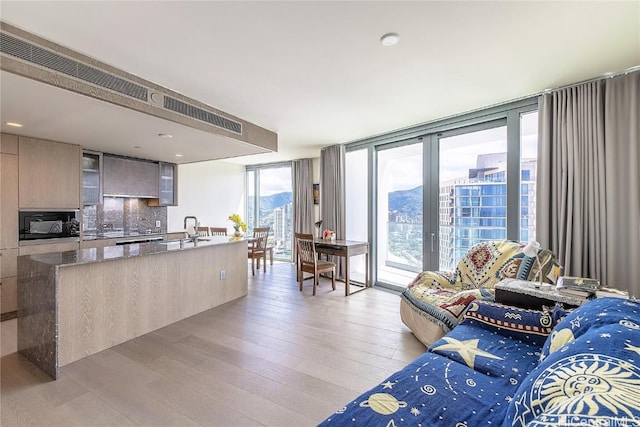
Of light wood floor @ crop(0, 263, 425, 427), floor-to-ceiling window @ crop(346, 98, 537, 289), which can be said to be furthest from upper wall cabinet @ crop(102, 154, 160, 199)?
floor-to-ceiling window @ crop(346, 98, 537, 289)

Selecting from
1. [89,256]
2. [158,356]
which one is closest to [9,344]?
[89,256]

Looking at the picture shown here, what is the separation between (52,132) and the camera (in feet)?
11.3

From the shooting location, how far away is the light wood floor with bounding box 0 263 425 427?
1.86m

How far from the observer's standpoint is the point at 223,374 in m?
2.31

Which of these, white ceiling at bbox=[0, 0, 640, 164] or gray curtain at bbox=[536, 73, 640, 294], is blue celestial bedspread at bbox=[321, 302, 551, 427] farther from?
white ceiling at bbox=[0, 0, 640, 164]

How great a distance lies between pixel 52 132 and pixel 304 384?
13.0ft

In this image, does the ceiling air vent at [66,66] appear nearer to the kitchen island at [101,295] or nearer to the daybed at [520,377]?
the kitchen island at [101,295]

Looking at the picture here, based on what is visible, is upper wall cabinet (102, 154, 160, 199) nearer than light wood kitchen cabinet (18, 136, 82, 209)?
No

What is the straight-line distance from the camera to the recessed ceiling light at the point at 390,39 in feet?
6.83

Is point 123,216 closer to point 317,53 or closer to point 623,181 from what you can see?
point 317,53

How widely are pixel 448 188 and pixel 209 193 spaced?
534 centimetres

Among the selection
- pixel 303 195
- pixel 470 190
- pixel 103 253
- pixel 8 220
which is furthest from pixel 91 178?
pixel 470 190

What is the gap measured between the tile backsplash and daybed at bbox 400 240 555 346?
16.3 ft

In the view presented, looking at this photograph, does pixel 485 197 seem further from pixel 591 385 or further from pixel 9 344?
pixel 9 344
